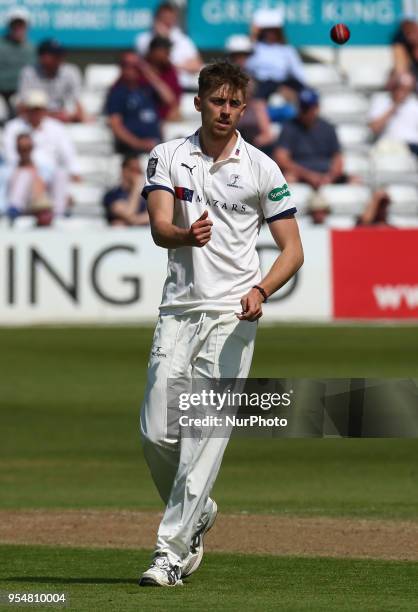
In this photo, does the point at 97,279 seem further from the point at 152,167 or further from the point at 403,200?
the point at 152,167

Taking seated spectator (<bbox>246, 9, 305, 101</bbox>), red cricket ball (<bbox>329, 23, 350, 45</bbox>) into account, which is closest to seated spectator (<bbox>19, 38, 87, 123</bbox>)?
seated spectator (<bbox>246, 9, 305, 101</bbox>)

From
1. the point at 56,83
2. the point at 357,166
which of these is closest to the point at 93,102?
the point at 56,83

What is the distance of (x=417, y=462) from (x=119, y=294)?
7.24 metres

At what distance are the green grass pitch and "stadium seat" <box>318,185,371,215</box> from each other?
98.6 inches

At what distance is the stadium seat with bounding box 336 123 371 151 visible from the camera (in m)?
22.3

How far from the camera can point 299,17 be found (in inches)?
891

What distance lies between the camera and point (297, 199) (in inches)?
790

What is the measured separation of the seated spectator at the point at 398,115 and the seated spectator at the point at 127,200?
4.04 meters

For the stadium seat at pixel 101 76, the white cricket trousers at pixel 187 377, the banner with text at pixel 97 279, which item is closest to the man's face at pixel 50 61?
the stadium seat at pixel 101 76

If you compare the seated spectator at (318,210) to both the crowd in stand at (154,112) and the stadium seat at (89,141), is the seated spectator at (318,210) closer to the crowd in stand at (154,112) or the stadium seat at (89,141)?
the crowd in stand at (154,112)

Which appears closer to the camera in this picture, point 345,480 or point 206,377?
point 206,377

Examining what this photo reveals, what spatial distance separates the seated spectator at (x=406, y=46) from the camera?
2231 centimetres

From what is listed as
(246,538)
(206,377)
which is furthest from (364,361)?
(206,377)

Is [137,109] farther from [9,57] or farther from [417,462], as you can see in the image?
[417,462]
